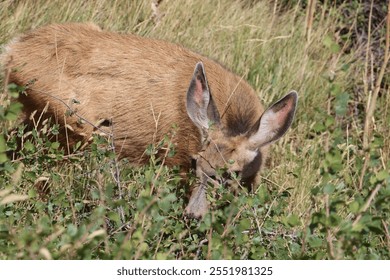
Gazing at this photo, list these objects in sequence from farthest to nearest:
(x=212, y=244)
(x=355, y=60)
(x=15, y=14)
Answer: (x=355, y=60), (x=15, y=14), (x=212, y=244)

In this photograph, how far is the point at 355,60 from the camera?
941 centimetres

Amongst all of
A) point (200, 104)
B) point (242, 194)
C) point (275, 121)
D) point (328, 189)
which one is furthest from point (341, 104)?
point (200, 104)

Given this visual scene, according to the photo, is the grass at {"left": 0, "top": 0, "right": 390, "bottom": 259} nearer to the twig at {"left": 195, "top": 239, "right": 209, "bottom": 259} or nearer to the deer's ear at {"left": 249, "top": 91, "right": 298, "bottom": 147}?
the twig at {"left": 195, "top": 239, "right": 209, "bottom": 259}

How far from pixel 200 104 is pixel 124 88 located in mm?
932

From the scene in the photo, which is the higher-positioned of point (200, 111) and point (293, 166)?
point (200, 111)

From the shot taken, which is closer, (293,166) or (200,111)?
(200,111)

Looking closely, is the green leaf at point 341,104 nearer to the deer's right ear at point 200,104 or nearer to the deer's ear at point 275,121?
the deer's ear at point 275,121

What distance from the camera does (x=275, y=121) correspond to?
6055 mm

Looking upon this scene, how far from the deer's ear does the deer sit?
0.21m

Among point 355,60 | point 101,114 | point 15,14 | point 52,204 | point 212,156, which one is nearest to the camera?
point 52,204

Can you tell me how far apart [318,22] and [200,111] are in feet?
12.4

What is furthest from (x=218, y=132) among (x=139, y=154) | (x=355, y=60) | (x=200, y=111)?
(x=355, y=60)

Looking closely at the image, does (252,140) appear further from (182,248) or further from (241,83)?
(182,248)

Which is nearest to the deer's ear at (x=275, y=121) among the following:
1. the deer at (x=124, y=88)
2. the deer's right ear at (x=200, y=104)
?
the deer at (x=124, y=88)
